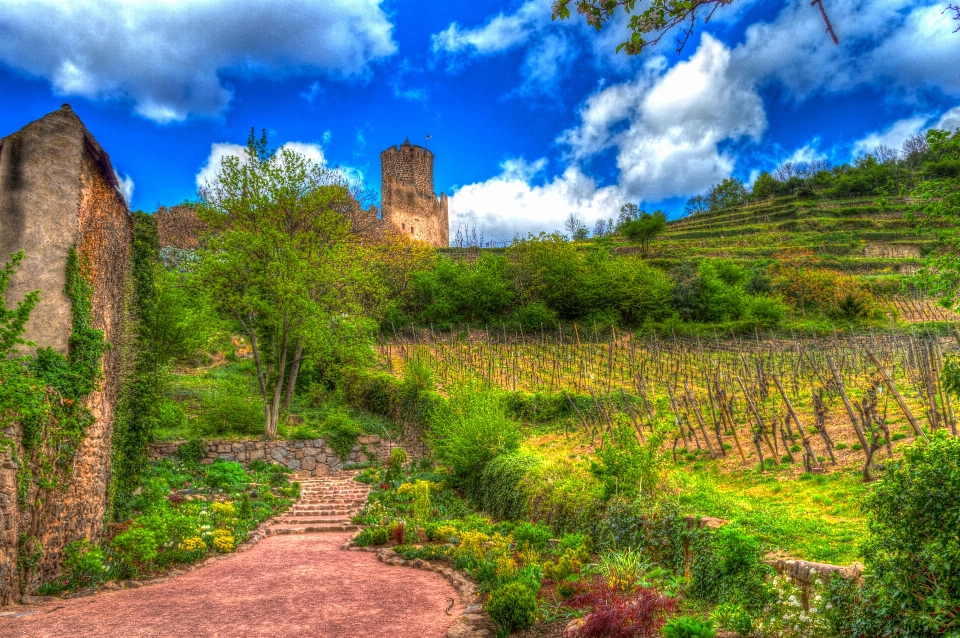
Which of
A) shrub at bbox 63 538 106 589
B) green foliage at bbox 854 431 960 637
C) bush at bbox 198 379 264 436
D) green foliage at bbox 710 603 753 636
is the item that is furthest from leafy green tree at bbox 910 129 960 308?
bush at bbox 198 379 264 436

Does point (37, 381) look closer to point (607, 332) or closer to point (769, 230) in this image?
point (607, 332)

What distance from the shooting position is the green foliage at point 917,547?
376 centimetres

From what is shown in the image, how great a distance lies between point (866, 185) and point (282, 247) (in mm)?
75660

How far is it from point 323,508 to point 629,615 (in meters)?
10.9

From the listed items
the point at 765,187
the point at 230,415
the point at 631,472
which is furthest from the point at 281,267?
the point at 765,187

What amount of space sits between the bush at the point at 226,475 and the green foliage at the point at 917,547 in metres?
14.6

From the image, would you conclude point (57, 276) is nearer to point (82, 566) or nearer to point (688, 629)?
point (82, 566)

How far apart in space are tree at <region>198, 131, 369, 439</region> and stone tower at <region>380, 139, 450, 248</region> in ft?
126

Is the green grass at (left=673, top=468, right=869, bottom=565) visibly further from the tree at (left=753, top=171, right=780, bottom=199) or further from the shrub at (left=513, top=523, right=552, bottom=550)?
the tree at (left=753, top=171, right=780, bottom=199)

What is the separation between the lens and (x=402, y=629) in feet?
21.5

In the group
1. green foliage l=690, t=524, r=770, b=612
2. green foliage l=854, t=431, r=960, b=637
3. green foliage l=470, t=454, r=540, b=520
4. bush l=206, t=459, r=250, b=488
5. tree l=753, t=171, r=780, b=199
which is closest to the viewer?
green foliage l=854, t=431, r=960, b=637

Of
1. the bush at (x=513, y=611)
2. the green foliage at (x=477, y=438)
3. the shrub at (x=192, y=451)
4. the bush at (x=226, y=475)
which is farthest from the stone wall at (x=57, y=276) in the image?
the shrub at (x=192, y=451)

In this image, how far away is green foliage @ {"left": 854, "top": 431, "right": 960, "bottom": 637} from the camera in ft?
12.3

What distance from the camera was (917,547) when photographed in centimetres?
406
